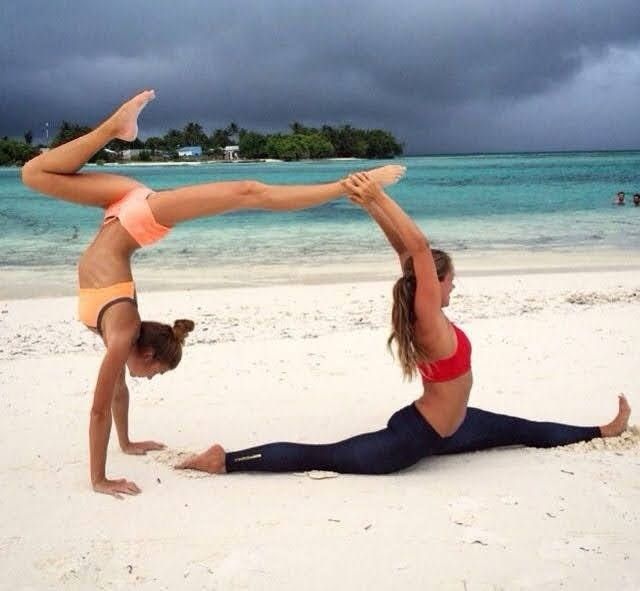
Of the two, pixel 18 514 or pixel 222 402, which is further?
pixel 222 402

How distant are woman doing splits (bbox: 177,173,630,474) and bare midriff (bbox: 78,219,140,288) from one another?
3.32ft

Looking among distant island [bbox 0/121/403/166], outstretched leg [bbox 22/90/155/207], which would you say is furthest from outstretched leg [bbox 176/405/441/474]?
distant island [bbox 0/121/403/166]

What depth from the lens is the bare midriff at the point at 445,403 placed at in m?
3.55

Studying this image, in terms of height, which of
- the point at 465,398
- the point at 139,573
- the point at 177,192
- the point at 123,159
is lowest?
the point at 139,573

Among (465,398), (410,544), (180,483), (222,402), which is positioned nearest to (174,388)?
(222,402)

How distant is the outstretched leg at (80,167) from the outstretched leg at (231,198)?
0.90 ft

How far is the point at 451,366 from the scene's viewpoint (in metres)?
3.51

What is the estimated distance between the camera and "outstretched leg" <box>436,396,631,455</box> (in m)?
3.90

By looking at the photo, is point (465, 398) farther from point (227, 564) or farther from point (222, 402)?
point (222, 402)

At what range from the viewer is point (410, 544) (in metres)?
2.88

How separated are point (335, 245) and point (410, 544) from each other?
13204mm

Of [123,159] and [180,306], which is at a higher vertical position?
[123,159]

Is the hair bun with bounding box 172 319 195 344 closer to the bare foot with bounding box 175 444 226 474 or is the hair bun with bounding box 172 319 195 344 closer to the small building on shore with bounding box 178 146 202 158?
the bare foot with bounding box 175 444 226 474

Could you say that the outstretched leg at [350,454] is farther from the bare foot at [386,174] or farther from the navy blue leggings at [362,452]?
the bare foot at [386,174]
